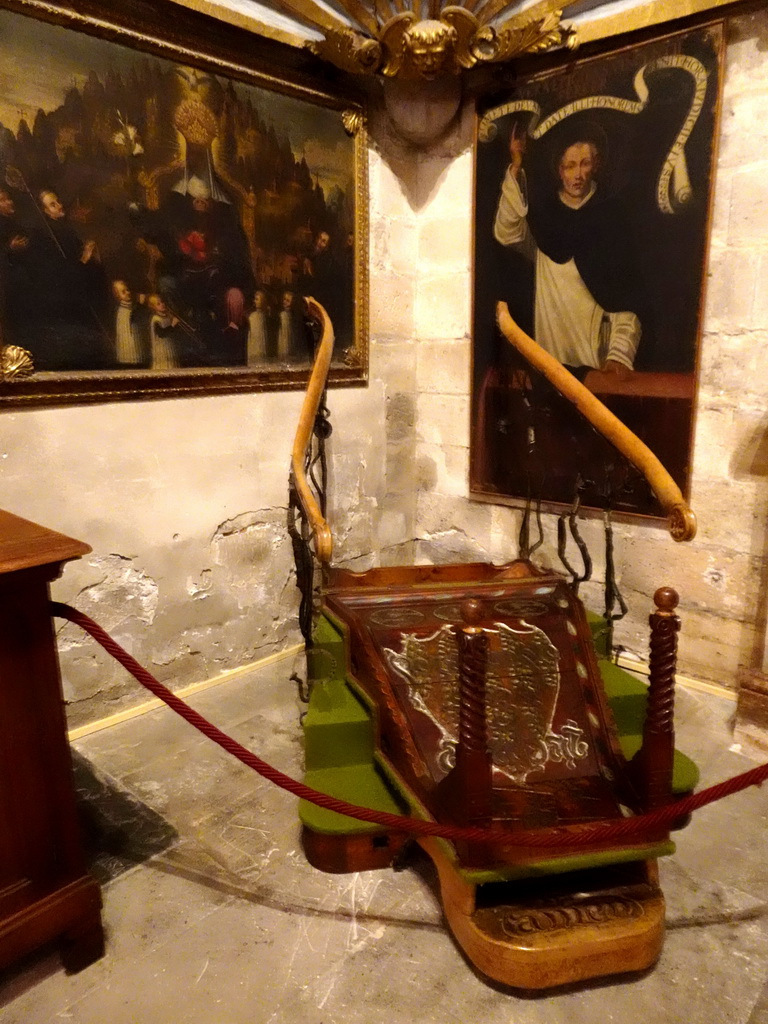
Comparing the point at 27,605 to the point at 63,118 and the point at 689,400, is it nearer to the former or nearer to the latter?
the point at 63,118

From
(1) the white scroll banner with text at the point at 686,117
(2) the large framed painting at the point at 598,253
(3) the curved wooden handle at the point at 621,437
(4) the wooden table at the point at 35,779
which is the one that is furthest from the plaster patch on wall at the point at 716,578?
(4) the wooden table at the point at 35,779

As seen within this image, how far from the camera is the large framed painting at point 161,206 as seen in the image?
8.72 feet

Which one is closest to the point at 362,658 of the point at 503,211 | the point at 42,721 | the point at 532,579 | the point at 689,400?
the point at 532,579

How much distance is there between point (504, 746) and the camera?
2268 millimetres

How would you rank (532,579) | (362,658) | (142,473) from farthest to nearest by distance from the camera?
(142,473)
(532,579)
(362,658)

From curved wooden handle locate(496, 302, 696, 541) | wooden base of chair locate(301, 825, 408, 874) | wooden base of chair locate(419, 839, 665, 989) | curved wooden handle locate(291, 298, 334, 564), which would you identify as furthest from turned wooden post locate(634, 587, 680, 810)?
curved wooden handle locate(291, 298, 334, 564)

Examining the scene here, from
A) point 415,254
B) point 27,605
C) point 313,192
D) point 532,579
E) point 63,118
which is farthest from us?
point 415,254

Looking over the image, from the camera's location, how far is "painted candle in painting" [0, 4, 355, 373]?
2.65 metres

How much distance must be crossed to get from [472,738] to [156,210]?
2.47m

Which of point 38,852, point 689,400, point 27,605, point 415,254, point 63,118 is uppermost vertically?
point 63,118

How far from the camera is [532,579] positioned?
9.50 feet

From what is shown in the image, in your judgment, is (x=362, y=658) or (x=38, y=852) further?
(x=362, y=658)

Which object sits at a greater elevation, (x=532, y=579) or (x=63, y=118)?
(x=63, y=118)

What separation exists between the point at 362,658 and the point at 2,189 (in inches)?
82.1
